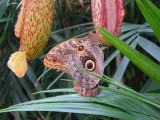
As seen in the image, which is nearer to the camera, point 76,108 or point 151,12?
point 151,12

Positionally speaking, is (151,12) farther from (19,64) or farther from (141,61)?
(19,64)

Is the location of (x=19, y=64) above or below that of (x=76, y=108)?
above

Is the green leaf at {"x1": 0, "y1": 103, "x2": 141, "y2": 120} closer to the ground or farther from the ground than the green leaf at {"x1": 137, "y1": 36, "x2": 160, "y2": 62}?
farther from the ground

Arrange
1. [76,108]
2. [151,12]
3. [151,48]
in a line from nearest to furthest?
[151,12]
[76,108]
[151,48]

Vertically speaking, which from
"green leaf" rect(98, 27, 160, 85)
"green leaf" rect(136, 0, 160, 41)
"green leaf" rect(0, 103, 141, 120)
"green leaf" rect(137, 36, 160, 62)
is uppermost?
"green leaf" rect(136, 0, 160, 41)

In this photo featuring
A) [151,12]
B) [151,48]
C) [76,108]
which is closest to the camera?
[151,12]

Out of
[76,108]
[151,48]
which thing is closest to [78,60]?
[76,108]

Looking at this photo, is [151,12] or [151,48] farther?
[151,48]

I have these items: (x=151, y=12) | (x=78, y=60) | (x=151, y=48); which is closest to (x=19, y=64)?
(x=78, y=60)

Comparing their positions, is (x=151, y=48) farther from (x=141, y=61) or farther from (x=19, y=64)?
(x=19, y=64)

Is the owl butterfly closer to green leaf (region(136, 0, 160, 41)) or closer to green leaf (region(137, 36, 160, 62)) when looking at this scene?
green leaf (region(136, 0, 160, 41))

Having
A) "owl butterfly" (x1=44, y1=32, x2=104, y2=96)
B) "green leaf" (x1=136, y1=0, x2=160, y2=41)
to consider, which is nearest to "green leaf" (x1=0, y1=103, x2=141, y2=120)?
"owl butterfly" (x1=44, y1=32, x2=104, y2=96)

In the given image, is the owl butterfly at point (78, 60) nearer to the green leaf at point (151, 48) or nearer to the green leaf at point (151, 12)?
the green leaf at point (151, 12)
